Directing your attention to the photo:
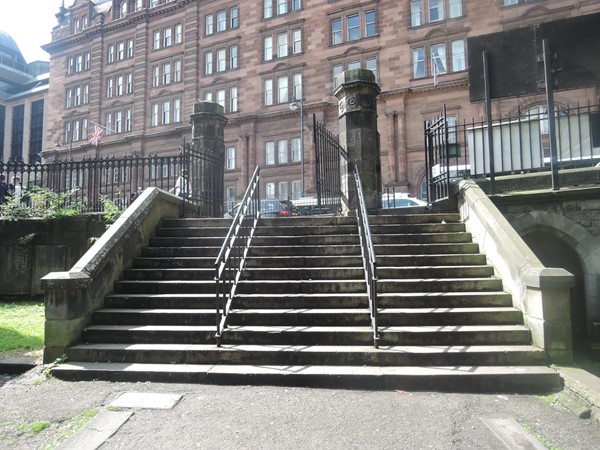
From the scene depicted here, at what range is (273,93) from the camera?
111ft

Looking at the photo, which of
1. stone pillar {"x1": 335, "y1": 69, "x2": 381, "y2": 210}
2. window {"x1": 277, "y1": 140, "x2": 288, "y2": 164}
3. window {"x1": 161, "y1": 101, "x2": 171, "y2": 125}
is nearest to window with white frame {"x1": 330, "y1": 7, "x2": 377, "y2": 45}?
window {"x1": 277, "y1": 140, "x2": 288, "y2": 164}

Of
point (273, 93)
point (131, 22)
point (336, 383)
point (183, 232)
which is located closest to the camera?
point (336, 383)

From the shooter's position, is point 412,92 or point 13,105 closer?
point 412,92

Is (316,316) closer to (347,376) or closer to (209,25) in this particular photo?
(347,376)

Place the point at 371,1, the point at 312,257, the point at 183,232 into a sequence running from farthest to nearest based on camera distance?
1. the point at 371,1
2. the point at 183,232
3. the point at 312,257

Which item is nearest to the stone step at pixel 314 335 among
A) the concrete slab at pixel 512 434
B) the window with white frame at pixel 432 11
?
the concrete slab at pixel 512 434

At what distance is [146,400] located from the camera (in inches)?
159

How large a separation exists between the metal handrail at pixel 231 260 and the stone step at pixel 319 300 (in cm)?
23

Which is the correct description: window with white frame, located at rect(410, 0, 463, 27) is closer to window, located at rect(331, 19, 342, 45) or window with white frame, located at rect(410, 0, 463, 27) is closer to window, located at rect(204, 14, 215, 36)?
window, located at rect(331, 19, 342, 45)

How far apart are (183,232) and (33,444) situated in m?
4.85

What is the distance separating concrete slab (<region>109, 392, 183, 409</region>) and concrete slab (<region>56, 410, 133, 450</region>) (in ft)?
0.50

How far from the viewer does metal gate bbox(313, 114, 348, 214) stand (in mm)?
9547

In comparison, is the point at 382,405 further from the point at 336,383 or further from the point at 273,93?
the point at 273,93

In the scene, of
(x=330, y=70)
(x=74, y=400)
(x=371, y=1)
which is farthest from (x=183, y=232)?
(x=371, y=1)
